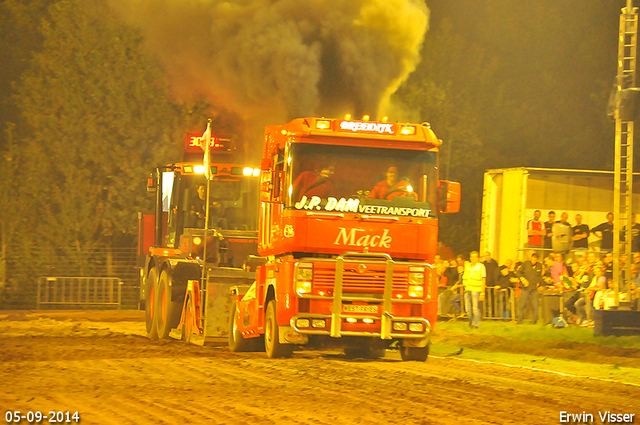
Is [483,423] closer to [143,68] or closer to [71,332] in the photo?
[71,332]

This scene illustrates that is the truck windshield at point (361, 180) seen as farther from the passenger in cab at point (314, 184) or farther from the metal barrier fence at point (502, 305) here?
the metal barrier fence at point (502, 305)

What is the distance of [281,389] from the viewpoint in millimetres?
10461

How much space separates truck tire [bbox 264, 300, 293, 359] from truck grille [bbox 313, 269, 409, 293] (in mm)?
942

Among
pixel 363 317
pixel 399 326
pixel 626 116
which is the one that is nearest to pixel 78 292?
pixel 626 116

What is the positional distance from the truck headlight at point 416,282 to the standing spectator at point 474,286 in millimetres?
7836

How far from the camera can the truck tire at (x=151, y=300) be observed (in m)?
A: 19.2

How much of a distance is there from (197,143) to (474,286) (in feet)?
21.9

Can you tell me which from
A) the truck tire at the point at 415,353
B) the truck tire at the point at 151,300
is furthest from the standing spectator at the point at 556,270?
the truck tire at the point at 151,300

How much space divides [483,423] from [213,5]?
12169 millimetres

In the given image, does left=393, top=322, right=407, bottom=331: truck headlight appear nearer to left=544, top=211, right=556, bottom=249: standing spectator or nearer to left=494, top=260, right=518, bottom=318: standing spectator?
left=494, top=260, right=518, bottom=318: standing spectator

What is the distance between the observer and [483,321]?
23.0 metres

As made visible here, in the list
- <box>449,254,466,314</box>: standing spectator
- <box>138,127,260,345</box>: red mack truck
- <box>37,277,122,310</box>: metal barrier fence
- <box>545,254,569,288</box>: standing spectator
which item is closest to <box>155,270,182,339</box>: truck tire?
<box>138,127,260,345</box>: red mack truck

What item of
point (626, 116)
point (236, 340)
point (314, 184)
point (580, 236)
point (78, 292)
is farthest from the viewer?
point (78, 292)

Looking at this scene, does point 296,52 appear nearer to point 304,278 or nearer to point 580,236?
point 304,278
